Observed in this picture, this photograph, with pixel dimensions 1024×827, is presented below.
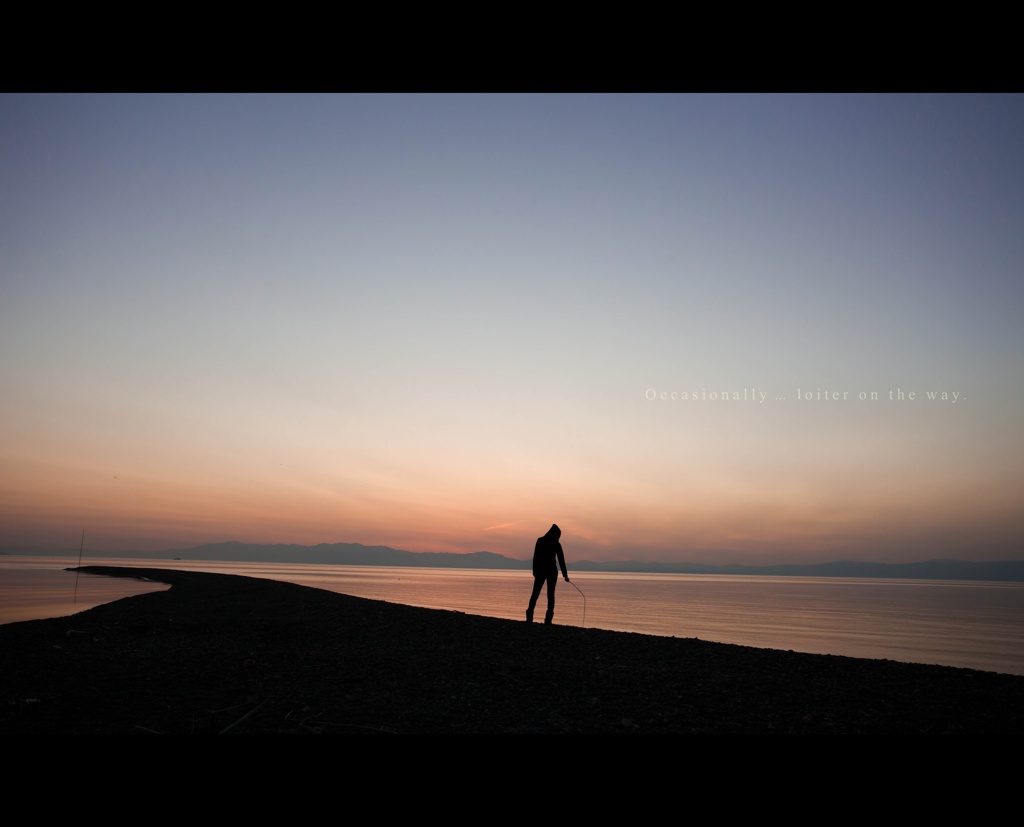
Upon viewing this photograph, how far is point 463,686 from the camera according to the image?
323 inches

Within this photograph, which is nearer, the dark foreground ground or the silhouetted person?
the dark foreground ground

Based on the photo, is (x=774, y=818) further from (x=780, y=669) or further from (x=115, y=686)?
(x=115, y=686)

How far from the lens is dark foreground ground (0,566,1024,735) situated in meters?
6.53

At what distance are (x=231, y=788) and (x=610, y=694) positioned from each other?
535cm

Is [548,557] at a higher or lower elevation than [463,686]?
higher

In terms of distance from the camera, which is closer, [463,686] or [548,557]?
[463,686]

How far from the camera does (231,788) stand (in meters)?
3.42

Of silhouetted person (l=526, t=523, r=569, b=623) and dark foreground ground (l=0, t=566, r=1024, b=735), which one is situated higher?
silhouetted person (l=526, t=523, r=569, b=623)

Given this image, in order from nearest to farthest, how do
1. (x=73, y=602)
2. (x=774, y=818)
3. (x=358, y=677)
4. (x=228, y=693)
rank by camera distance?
(x=774, y=818), (x=228, y=693), (x=358, y=677), (x=73, y=602)

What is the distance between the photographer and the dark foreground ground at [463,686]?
257 inches
